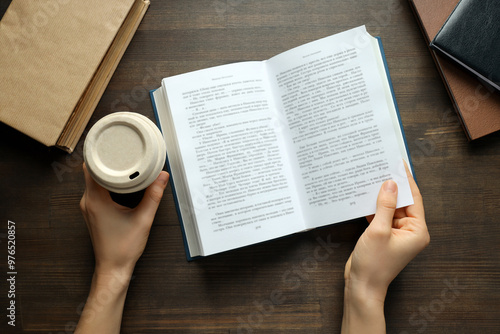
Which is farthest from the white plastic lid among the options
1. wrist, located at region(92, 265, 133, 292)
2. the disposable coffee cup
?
wrist, located at region(92, 265, 133, 292)

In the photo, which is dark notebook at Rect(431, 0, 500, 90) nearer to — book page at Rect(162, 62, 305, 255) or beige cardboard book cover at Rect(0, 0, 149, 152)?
book page at Rect(162, 62, 305, 255)

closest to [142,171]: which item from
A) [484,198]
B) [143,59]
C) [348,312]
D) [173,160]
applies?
[173,160]

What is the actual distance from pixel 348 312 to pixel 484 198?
1.38 feet

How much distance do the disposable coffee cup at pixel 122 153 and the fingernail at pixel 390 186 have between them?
47 centimetres

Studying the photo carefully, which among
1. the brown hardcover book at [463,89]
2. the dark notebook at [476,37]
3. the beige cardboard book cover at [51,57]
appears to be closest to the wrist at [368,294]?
the brown hardcover book at [463,89]

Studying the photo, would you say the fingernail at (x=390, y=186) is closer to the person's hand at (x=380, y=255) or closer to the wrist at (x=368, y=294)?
the person's hand at (x=380, y=255)

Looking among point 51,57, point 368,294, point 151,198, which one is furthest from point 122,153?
point 368,294

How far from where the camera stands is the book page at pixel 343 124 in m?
0.77

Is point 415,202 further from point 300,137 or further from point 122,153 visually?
point 122,153

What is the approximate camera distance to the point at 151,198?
0.76 meters

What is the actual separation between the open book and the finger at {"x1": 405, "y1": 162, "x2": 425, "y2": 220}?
39 millimetres

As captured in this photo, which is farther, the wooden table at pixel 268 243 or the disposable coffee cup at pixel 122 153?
the wooden table at pixel 268 243

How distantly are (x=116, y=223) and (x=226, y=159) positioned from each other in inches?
10.8

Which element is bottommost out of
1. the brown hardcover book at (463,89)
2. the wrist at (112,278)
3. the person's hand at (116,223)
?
the wrist at (112,278)
